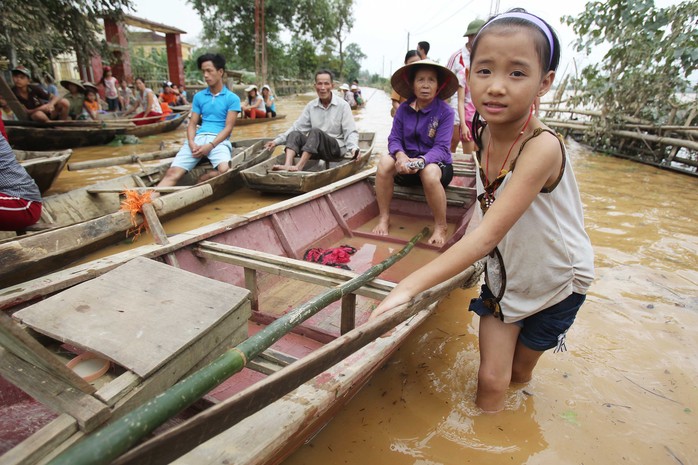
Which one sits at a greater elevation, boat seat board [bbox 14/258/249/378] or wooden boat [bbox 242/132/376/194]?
boat seat board [bbox 14/258/249/378]

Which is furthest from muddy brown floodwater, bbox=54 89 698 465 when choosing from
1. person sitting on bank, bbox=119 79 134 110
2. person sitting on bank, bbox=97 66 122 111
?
person sitting on bank, bbox=119 79 134 110

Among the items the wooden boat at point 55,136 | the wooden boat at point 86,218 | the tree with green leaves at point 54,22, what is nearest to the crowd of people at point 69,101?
the wooden boat at point 55,136

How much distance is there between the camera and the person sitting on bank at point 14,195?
8.74 ft

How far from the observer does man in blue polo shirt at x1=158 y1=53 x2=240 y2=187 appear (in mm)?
4637

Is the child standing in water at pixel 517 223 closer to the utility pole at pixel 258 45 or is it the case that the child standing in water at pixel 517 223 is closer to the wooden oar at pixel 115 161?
the wooden oar at pixel 115 161

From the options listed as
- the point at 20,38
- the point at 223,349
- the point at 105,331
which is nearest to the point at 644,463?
the point at 223,349

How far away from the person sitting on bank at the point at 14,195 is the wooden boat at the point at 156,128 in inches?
245

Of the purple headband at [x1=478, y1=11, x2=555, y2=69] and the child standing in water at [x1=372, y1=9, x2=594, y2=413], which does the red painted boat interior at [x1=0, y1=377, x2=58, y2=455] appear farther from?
the purple headband at [x1=478, y1=11, x2=555, y2=69]

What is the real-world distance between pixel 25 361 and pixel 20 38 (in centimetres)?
748

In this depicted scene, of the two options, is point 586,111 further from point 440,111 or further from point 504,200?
point 504,200

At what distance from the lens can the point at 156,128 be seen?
925 cm

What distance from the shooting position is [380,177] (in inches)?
142

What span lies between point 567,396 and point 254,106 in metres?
11.4

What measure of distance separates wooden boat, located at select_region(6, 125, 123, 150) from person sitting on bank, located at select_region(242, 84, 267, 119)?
4.33 metres
